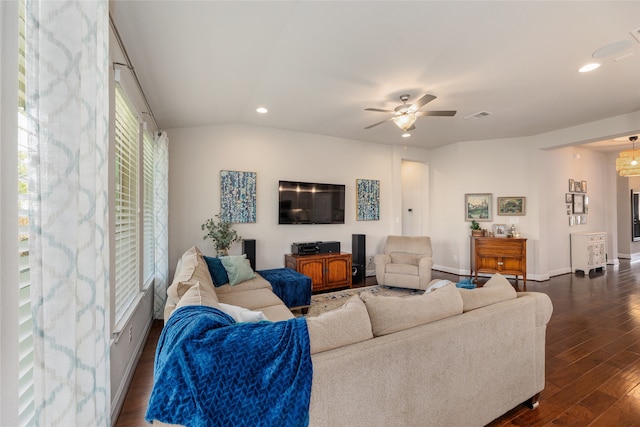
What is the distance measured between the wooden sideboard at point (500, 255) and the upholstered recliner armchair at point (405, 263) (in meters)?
1.24

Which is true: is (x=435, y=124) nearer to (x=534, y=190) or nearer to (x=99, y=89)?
(x=534, y=190)

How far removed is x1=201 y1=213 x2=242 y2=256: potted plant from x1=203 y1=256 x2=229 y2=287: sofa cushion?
53 cm

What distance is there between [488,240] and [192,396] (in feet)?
18.7

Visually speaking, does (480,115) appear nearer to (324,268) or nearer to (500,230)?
(500,230)

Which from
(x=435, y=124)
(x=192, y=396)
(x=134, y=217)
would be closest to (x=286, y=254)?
(x=134, y=217)

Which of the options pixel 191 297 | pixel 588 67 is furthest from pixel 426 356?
pixel 588 67

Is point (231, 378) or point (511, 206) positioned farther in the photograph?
point (511, 206)

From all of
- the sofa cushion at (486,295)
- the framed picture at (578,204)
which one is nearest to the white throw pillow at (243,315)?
the sofa cushion at (486,295)

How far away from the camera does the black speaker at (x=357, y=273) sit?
5093 mm

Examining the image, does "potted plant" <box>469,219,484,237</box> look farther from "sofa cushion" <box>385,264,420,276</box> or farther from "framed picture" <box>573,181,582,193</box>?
"framed picture" <box>573,181,582,193</box>

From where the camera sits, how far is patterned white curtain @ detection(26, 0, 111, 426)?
840mm

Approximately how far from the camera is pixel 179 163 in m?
4.20

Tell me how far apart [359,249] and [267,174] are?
2238mm

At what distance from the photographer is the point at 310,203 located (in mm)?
5004
